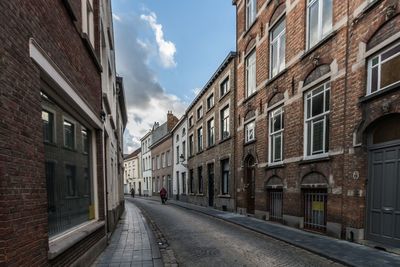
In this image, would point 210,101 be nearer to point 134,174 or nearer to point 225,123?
point 225,123

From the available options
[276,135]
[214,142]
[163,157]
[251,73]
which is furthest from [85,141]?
[163,157]

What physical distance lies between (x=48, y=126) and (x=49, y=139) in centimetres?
21

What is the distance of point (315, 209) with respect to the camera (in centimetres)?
945

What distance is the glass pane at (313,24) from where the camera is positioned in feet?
32.0

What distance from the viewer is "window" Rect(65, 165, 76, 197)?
5176 millimetres

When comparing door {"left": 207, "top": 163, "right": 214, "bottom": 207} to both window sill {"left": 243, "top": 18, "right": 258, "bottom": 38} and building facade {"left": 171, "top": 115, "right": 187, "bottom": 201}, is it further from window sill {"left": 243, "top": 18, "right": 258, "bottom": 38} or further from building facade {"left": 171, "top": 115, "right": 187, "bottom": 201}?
window sill {"left": 243, "top": 18, "right": 258, "bottom": 38}

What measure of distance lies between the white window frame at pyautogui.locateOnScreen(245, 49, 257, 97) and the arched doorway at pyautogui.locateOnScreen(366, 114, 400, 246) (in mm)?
7653

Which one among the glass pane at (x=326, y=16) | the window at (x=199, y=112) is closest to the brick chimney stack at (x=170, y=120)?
the window at (x=199, y=112)

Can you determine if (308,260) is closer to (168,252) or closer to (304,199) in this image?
(168,252)

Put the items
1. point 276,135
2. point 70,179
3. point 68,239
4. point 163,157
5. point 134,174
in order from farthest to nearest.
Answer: point 134,174 → point 163,157 → point 276,135 → point 70,179 → point 68,239

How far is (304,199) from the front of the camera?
33.0 feet

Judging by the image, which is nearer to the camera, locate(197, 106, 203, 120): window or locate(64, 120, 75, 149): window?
locate(64, 120, 75, 149): window

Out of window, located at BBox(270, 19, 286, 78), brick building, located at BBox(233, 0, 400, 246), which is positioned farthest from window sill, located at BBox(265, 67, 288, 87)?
window, located at BBox(270, 19, 286, 78)

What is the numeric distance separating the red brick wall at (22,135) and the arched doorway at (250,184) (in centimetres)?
1215
